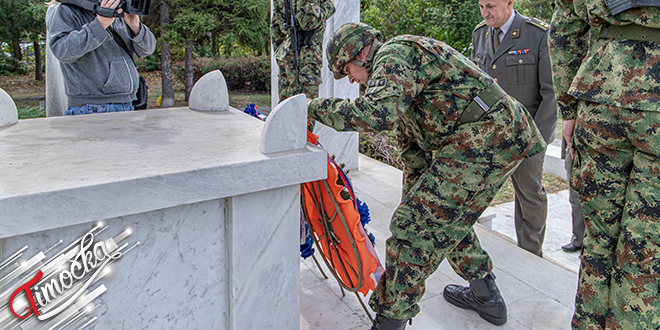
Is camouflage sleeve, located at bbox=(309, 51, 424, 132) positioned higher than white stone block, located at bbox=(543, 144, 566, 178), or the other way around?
camouflage sleeve, located at bbox=(309, 51, 424, 132)

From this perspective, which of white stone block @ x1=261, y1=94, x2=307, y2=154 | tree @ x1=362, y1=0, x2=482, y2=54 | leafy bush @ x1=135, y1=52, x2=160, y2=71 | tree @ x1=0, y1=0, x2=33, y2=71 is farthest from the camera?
leafy bush @ x1=135, y1=52, x2=160, y2=71

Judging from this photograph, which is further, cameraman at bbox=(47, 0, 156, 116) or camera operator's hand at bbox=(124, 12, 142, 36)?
camera operator's hand at bbox=(124, 12, 142, 36)

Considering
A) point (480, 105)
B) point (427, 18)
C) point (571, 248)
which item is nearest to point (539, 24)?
point (480, 105)

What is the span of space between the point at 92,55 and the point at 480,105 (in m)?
2.15

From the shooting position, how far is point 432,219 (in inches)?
85.9

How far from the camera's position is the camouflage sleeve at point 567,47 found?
7.41 ft

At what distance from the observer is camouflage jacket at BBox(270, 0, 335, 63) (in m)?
4.58

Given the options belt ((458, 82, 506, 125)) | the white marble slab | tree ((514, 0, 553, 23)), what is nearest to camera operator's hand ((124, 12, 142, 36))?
the white marble slab

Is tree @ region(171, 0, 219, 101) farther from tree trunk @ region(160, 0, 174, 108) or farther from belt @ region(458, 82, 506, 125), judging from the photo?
belt @ region(458, 82, 506, 125)

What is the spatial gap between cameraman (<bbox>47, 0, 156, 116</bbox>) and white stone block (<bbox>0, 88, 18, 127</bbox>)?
36cm

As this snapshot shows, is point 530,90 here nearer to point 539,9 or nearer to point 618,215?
point 618,215

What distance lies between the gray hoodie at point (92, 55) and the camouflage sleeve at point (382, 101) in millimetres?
1447

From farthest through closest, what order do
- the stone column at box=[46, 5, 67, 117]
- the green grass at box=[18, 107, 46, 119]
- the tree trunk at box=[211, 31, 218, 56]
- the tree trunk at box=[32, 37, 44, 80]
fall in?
1. the tree trunk at box=[32, 37, 44, 80]
2. the tree trunk at box=[211, 31, 218, 56]
3. the green grass at box=[18, 107, 46, 119]
4. the stone column at box=[46, 5, 67, 117]

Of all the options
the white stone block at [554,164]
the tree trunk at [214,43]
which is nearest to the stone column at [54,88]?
the white stone block at [554,164]
